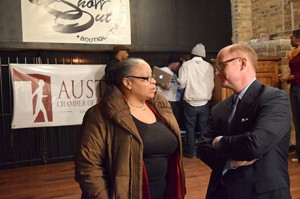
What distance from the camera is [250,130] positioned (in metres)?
1.79

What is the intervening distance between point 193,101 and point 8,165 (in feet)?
9.76

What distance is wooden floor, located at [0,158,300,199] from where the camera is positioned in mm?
4195

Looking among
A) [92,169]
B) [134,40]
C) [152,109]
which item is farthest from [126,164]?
[134,40]

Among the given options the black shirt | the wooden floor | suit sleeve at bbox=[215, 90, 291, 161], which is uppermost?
suit sleeve at bbox=[215, 90, 291, 161]

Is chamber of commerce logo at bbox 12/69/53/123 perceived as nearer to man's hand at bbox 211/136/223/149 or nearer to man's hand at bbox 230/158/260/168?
man's hand at bbox 211/136/223/149

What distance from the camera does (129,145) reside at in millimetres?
2041

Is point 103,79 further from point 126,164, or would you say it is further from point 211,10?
point 126,164

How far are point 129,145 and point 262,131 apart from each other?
0.72 metres

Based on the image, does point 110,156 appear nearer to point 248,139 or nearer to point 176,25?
point 248,139

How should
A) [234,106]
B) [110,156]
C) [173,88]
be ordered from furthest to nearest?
[173,88]
[110,156]
[234,106]

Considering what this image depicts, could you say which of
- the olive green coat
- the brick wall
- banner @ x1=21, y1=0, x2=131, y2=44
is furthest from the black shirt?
the brick wall

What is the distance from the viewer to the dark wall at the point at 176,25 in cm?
642

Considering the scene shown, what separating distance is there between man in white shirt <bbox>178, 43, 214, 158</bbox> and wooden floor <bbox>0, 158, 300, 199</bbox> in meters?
0.52

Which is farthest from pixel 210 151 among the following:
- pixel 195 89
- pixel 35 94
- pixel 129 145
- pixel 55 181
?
pixel 35 94
